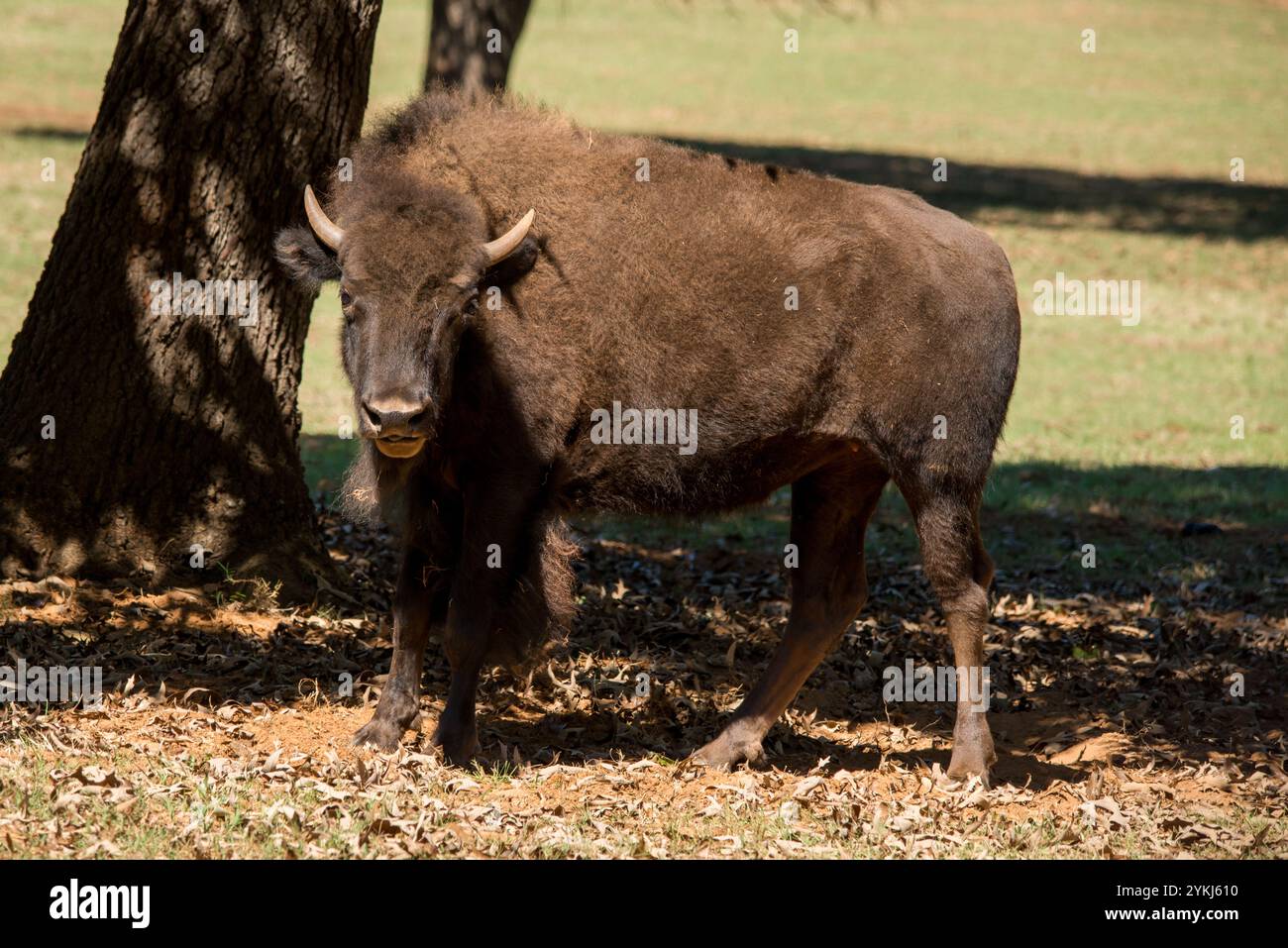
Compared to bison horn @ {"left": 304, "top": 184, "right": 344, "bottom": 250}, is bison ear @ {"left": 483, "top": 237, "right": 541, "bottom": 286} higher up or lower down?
lower down

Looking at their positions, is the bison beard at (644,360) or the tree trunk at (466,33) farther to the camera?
the tree trunk at (466,33)

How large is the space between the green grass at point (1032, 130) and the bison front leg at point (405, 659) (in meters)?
5.26

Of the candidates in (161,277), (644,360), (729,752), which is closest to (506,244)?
(644,360)

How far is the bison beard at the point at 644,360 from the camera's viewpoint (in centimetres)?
654

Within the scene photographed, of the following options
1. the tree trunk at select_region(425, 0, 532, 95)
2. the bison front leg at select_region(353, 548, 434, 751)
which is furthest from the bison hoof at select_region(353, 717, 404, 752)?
the tree trunk at select_region(425, 0, 532, 95)

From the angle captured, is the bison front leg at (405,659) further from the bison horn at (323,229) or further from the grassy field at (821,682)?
the bison horn at (323,229)

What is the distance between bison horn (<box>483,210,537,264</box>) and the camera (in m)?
6.29

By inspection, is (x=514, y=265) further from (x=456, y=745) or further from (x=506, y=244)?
(x=456, y=745)

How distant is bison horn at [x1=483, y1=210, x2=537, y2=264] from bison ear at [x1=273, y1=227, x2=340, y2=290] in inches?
25.6

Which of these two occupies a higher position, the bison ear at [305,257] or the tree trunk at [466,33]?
the tree trunk at [466,33]

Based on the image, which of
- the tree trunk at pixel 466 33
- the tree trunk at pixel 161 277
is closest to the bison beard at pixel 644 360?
the tree trunk at pixel 161 277

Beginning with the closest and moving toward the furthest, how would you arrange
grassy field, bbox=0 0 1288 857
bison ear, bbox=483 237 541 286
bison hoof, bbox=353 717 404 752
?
grassy field, bbox=0 0 1288 857, bison ear, bbox=483 237 541 286, bison hoof, bbox=353 717 404 752

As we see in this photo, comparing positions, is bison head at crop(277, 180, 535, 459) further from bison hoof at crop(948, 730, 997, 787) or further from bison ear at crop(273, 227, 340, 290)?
bison hoof at crop(948, 730, 997, 787)

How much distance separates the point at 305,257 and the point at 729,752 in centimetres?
292
